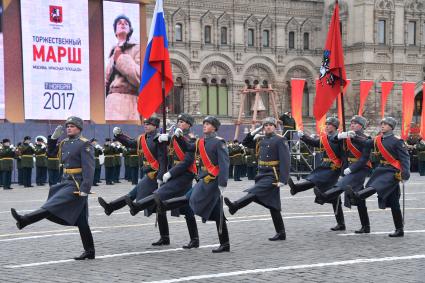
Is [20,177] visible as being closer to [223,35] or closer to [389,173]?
[389,173]

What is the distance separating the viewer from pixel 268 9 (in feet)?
180

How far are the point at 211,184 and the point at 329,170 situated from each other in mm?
2601

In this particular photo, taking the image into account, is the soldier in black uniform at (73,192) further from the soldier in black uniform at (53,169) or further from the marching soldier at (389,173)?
the soldier in black uniform at (53,169)

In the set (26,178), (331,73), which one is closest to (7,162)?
(26,178)

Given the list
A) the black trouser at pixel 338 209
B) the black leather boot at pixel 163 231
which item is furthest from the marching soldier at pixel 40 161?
the black leather boot at pixel 163 231

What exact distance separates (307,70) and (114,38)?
27.5 meters

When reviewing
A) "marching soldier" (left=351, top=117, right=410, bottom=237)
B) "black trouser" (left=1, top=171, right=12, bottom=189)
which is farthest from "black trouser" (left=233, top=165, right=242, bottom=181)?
"marching soldier" (left=351, top=117, right=410, bottom=237)

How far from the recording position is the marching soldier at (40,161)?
82.4 ft

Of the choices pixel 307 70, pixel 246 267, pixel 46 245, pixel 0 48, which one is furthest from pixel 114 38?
pixel 307 70

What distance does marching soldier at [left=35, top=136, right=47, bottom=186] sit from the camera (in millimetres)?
25109

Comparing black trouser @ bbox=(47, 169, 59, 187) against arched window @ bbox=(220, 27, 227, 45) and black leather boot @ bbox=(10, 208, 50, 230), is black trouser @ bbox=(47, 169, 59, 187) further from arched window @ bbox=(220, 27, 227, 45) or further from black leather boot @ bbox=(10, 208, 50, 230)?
arched window @ bbox=(220, 27, 227, 45)

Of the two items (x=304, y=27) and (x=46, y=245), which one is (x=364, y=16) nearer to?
(x=304, y=27)

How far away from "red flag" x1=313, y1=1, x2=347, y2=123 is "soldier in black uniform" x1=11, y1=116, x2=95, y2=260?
531 cm

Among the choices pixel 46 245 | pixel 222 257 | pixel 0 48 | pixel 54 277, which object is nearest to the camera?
pixel 54 277
